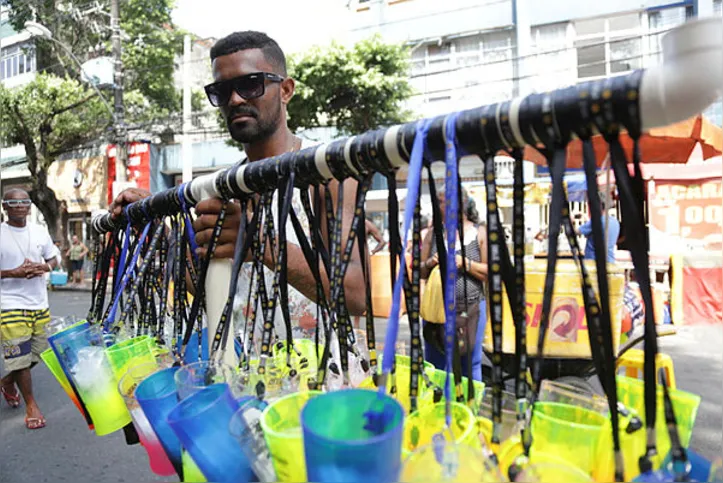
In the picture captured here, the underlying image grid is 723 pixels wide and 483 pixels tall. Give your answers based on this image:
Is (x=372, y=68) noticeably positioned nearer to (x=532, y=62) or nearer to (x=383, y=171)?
(x=532, y=62)

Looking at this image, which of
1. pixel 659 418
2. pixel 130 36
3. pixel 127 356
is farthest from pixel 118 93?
pixel 659 418

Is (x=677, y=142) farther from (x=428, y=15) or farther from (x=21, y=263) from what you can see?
(x=428, y=15)

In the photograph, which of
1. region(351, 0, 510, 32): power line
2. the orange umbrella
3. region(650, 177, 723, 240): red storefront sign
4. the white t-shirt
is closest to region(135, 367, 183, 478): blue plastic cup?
the orange umbrella

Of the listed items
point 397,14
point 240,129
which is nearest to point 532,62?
point 397,14

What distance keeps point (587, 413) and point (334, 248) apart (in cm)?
45

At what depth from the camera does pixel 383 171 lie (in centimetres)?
77

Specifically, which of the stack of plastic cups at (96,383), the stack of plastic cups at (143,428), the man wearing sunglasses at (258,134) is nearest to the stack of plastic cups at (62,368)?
the stack of plastic cups at (96,383)

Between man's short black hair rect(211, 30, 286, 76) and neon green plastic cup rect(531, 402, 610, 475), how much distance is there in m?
1.26

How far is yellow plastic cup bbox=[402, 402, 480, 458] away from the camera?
641 mm

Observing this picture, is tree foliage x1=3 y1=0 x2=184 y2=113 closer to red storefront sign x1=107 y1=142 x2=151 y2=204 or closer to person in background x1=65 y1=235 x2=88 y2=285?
red storefront sign x1=107 y1=142 x2=151 y2=204

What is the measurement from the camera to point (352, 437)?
57cm

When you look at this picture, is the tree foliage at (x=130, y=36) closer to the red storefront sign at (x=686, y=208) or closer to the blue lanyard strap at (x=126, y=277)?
the red storefront sign at (x=686, y=208)

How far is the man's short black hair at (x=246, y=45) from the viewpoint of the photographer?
143 centimetres

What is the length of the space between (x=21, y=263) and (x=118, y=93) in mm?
9350
